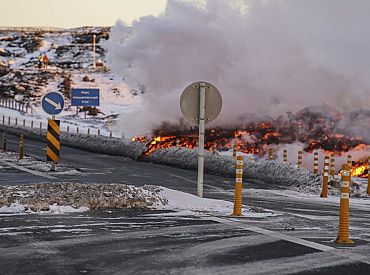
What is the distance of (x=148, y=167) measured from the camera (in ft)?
82.8

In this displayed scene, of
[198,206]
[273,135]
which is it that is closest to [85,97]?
[273,135]

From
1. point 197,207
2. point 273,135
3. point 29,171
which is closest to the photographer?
point 197,207

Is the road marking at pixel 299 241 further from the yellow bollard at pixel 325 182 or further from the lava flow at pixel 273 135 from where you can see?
the lava flow at pixel 273 135

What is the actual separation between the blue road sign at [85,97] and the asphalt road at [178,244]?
98.6ft

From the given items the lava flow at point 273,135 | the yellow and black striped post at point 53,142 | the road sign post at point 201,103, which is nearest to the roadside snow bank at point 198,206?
the road sign post at point 201,103

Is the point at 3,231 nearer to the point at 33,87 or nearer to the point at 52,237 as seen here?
the point at 52,237

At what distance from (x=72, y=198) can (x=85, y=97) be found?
102 feet

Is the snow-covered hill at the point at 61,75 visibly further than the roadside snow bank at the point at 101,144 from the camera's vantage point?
Yes

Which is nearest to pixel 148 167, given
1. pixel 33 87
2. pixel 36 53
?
pixel 33 87

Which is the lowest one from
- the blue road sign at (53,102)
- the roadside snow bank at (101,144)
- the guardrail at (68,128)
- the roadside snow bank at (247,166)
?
the roadside snow bank at (247,166)

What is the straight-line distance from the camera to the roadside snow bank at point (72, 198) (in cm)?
1186

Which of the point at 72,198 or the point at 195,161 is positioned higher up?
the point at 195,161

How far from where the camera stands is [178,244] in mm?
8578

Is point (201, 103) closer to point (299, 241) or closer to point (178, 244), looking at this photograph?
point (299, 241)
